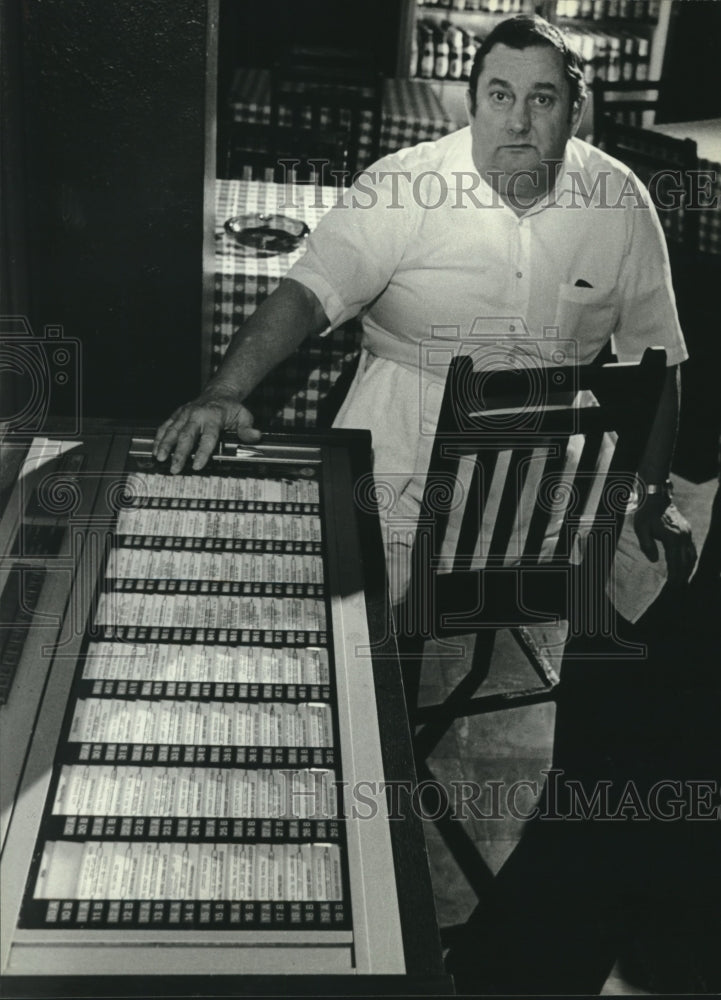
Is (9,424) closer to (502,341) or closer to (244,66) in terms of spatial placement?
(502,341)

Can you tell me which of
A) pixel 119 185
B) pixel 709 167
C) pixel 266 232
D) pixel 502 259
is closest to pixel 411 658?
pixel 502 259

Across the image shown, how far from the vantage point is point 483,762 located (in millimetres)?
2586

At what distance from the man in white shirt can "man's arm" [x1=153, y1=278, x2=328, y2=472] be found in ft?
0.30

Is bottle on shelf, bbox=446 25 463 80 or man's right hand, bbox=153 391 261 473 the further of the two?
bottle on shelf, bbox=446 25 463 80

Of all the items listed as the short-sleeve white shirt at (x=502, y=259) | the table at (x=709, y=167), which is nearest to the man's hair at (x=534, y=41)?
the short-sleeve white shirt at (x=502, y=259)

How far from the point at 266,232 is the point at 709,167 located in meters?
2.69

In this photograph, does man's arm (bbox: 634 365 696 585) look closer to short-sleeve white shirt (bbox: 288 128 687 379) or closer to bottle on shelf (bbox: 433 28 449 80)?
short-sleeve white shirt (bbox: 288 128 687 379)

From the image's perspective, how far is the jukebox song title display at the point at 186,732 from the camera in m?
0.92

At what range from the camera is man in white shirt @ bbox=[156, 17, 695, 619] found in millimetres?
2283

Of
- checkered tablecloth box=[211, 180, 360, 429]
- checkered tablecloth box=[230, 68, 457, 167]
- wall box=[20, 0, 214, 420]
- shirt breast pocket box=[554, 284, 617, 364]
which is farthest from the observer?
checkered tablecloth box=[230, 68, 457, 167]

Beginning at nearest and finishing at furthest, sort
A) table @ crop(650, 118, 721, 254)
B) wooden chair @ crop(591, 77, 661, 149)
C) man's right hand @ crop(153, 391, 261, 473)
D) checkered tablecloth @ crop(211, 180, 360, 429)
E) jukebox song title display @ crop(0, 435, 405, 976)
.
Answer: jukebox song title display @ crop(0, 435, 405, 976)
man's right hand @ crop(153, 391, 261, 473)
checkered tablecloth @ crop(211, 180, 360, 429)
table @ crop(650, 118, 721, 254)
wooden chair @ crop(591, 77, 661, 149)

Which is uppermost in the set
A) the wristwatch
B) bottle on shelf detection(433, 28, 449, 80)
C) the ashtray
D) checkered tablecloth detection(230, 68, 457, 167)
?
bottle on shelf detection(433, 28, 449, 80)

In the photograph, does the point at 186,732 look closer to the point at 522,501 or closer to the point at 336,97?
the point at 522,501

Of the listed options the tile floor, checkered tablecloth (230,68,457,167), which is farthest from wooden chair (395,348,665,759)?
checkered tablecloth (230,68,457,167)
